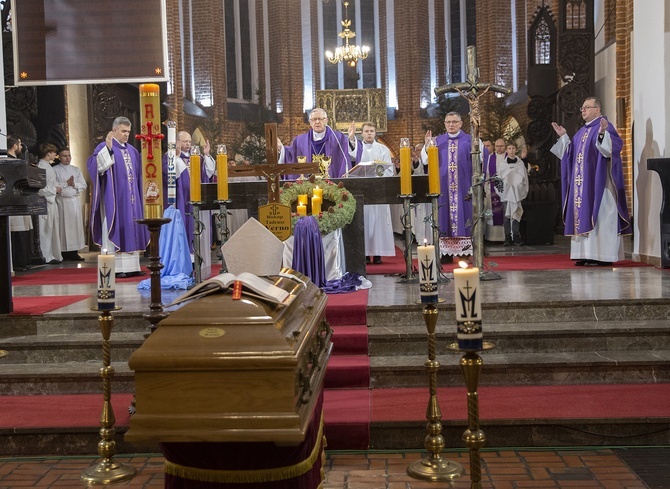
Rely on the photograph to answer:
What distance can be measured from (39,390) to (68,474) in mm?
1291

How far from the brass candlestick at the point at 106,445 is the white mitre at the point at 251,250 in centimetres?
125

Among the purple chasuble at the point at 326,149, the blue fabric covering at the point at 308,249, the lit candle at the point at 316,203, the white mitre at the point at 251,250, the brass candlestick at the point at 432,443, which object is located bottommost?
the brass candlestick at the point at 432,443

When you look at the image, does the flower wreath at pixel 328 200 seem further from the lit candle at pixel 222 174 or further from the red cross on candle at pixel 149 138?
the red cross on candle at pixel 149 138

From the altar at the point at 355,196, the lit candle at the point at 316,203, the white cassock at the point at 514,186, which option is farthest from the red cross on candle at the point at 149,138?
the white cassock at the point at 514,186

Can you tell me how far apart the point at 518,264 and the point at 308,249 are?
3.85m

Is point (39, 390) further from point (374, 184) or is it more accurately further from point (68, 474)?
point (374, 184)

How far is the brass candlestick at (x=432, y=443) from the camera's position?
3910mm

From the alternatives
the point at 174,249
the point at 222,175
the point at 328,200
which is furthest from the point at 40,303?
the point at 328,200

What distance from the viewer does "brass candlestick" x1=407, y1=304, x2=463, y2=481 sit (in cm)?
391

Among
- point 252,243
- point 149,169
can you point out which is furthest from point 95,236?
point 252,243

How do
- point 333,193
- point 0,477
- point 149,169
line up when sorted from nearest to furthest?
1. point 149,169
2. point 0,477
3. point 333,193

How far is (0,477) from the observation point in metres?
4.16

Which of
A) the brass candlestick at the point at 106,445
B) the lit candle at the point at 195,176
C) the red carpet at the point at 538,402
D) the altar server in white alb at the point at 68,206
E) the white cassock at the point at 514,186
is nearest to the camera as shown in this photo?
the brass candlestick at the point at 106,445

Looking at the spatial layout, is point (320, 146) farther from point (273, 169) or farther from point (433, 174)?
point (273, 169)
